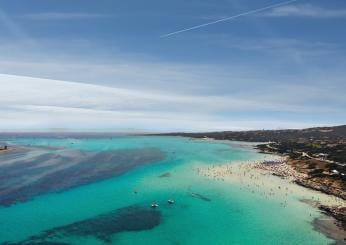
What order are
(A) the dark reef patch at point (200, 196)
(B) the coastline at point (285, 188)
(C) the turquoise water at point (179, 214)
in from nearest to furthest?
(C) the turquoise water at point (179, 214)
(B) the coastline at point (285, 188)
(A) the dark reef patch at point (200, 196)

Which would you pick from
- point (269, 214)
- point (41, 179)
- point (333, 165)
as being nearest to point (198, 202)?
point (269, 214)

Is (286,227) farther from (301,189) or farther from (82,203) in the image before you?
(82,203)

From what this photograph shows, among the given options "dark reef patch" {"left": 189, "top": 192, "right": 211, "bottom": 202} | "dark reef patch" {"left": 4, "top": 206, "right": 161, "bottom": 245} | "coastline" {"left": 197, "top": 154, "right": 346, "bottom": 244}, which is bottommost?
"dark reef patch" {"left": 4, "top": 206, "right": 161, "bottom": 245}

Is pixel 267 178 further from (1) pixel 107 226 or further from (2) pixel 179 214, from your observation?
(1) pixel 107 226

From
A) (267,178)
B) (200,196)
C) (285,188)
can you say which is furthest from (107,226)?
(267,178)

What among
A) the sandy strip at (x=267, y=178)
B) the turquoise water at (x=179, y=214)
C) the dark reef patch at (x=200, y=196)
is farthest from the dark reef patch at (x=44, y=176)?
the sandy strip at (x=267, y=178)

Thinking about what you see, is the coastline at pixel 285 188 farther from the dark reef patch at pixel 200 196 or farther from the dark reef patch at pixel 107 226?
the dark reef patch at pixel 107 226

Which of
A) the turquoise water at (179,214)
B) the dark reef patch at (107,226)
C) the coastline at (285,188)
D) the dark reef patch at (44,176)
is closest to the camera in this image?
the dark reef patch at (107,226)

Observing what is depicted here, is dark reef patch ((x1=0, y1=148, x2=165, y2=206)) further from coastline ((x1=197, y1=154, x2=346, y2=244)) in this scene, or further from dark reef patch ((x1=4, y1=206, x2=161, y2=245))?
coastline ((x1=197, y1=154, x2=346, y2=244))

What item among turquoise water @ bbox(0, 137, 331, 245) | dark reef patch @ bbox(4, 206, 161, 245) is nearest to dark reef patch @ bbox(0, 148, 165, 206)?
turquoise water @ bbox(0, 137, 331, 245)
